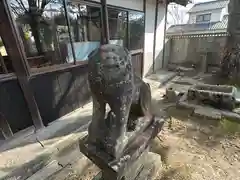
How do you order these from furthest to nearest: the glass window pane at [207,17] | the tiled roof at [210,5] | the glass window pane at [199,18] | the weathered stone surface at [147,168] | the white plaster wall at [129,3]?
the glass window pane at [199,18], the glass window pane at [207,17], the tiled roof at [210,5], the white plaster wall at [129,3], the weathered stone surface at [147,168]

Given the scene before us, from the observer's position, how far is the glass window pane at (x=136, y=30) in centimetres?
530

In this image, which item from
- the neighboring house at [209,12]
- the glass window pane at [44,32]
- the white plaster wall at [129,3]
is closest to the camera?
the glass window pane at [44,32]

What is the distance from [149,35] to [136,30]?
1.07m

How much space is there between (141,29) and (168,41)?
10.2 ft

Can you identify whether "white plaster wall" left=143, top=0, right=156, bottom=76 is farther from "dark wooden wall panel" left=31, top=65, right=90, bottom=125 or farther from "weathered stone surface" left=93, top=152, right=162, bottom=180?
"weathered stone surface" left=93, top=152, right=162, bottom=180

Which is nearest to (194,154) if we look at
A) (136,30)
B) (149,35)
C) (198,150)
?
(198,150)

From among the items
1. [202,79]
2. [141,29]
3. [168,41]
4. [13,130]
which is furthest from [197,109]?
[168,41]

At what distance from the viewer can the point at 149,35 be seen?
21.3ft

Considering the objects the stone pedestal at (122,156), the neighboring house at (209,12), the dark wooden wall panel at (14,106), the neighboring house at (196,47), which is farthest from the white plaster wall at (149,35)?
the neighboring house at (209,12)

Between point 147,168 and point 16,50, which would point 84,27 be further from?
point 147,168

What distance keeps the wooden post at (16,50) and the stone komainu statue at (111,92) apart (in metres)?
2.21

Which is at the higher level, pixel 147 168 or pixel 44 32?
pixel 44 32

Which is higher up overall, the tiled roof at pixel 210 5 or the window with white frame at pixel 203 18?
the tiled roof at pixel 210 5

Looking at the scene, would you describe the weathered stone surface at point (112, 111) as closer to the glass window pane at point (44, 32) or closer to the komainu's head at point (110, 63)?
the komainu's head at point (110, 63)
